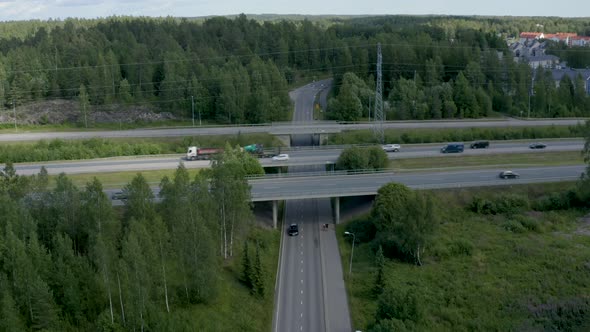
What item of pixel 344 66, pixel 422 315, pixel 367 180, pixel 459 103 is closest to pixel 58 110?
pixel 344 66

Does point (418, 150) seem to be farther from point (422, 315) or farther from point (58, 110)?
point (58, 110)

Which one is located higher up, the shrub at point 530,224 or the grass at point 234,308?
the shrub at point 530,224

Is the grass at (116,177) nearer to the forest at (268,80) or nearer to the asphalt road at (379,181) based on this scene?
the asphalt road at (379,181)

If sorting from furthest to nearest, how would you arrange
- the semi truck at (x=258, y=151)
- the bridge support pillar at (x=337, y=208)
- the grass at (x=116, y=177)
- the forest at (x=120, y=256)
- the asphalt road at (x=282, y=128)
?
Result: 1. the asphalt road at (x=282, y=128)
2. the semi truck at (x=258, y=151)
3. the grass at (x=116, y=177)
4. the bridge support pillar at (x=337, y=208)
5. the forest at (x=120, y=256)

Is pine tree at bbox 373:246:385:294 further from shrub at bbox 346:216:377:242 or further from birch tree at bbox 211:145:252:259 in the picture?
birch tree at bbox 211:145:252:259

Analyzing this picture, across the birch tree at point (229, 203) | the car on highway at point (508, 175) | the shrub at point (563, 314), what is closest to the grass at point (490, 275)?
the shrub at point (563, 314)

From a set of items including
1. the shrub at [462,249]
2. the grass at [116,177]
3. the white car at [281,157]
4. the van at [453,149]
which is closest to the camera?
the shrub at [462,249]

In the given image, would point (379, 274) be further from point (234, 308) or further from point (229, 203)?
point (229, 203)
